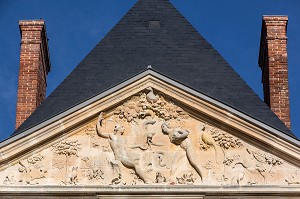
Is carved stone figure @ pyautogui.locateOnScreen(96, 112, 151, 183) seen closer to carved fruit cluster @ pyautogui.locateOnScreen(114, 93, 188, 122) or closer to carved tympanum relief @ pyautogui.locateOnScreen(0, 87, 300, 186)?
carved tympanum relief @ pyautogui.locateOnScreen(0, 87, 300, 186)

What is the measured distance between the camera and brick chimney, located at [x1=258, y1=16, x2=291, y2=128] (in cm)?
1886

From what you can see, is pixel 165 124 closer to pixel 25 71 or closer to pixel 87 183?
pixel 87 183

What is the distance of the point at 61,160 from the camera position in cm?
1625

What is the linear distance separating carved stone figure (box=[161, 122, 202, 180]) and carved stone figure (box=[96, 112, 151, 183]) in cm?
65

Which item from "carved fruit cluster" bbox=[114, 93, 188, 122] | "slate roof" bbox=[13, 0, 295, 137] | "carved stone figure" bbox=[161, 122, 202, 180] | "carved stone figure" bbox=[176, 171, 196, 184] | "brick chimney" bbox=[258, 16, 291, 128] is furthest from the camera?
"brick chimney" bbox=[258, 16, 291, 128]

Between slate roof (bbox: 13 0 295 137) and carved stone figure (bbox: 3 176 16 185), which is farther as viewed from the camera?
slate roof (bbox: 13 0 295 137)

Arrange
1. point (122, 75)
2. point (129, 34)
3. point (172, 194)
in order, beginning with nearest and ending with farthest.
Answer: point (172, 194), point (122, 75), point (129, 34)

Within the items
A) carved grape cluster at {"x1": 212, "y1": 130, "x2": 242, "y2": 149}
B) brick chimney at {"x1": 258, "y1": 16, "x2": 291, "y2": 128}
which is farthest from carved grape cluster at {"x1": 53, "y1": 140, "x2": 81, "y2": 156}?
brick chimney at {"x1": 258, "y1": 16, "x2": 291, "y2": 128}

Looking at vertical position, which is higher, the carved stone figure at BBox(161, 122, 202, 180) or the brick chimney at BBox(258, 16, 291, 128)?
the brick chimney at BBox(258, 16, 291, 128)

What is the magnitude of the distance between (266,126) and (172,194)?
5.72 ft

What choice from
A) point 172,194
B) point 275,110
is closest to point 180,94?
point 172,194

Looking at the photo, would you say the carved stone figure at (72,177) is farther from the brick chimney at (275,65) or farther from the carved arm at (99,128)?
the brick chimney at (275,65)

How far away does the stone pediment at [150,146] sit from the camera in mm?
16094

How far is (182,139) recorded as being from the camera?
16.3 m
